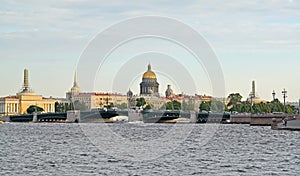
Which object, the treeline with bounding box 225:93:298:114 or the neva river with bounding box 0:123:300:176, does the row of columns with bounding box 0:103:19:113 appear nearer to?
the treeline with bounding box 225:93:298:114

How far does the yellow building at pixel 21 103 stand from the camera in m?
170

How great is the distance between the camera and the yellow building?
17038cm

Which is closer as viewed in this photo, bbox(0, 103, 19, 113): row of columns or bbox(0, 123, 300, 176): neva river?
bbox(0, 123, 300, 176): neva river

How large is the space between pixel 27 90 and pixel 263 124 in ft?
325

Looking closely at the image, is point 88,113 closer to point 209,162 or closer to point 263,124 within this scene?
A: point 263,124

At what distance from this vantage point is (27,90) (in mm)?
185500

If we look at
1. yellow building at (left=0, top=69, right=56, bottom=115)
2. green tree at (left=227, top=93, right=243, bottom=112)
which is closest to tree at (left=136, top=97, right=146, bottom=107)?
green tree at (left=227, top=93, right=243, bottom=112)

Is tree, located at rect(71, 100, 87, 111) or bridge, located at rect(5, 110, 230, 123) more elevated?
tree, located at rect(71, 100, 87, 111)

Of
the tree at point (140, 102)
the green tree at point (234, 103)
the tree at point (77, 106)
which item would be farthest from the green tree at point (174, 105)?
the tree at point (77, 106)

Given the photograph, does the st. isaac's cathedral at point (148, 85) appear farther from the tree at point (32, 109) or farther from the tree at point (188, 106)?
the tree at point (32, 109)

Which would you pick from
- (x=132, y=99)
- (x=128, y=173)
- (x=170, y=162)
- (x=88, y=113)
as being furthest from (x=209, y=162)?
(x=132, y=99)

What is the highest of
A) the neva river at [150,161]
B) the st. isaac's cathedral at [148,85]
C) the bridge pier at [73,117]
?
the st. isaac's cathedral at [148,85]

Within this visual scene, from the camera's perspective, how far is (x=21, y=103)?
17188 centimetres

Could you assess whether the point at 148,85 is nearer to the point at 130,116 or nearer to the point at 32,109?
the point at 32,109
